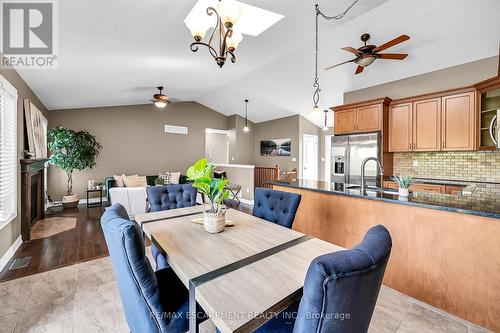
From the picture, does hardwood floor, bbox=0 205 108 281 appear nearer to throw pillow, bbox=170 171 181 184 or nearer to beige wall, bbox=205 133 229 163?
throw pillow, bbox=170 171 181 184

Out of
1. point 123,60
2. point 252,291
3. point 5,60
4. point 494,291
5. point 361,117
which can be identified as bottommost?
point 494,291

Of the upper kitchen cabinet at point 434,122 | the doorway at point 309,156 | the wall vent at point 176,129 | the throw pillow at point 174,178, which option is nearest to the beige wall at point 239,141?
the wall vent at point 176,129

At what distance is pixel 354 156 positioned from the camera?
14.7 ft

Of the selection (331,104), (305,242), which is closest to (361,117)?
(331,104)

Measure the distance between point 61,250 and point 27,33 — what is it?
2.62 metres

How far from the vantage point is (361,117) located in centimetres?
447

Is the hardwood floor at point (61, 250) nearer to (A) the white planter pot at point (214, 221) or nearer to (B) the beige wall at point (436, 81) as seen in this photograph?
(A) the white planter pot at point (214, 221)

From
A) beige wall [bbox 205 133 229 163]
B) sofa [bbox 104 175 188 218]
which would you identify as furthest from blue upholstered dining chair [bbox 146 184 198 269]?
beige wall [bbox 205 133 229 163]

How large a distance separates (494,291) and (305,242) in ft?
4.78

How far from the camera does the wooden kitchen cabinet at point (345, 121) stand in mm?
4609

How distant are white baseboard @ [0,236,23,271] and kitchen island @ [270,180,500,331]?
3753 mm

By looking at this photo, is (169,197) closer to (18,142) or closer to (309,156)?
(18,142)

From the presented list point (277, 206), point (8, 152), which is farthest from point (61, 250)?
point (277, 206)

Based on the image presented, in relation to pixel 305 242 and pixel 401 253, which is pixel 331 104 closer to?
pixel 401 253
